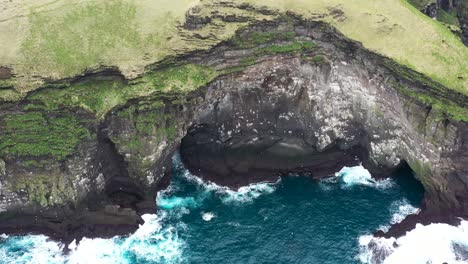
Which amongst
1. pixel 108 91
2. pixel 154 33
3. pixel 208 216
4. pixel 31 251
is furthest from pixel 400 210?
pixel 31 251

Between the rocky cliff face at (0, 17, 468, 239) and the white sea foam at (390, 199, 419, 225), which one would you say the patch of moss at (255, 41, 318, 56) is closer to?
the rocky cliff face at (0, 17, 468, 239)

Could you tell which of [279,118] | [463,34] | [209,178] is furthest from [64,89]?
[463,34]

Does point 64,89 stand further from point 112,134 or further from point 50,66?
point 112,134

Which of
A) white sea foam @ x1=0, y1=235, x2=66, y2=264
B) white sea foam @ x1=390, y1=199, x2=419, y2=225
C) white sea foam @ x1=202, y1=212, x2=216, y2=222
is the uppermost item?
white sea foam @ x1=0, y1=235, x2=66, y2=264

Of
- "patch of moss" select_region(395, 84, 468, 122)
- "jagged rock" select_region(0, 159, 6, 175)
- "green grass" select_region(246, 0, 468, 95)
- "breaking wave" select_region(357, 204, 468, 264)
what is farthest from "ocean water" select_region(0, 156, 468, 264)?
"green grass" select_region(246, 0, 468, 95)

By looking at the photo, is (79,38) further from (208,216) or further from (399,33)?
(399,33)

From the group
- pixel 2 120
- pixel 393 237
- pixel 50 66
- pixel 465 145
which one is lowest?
pixel 393 237

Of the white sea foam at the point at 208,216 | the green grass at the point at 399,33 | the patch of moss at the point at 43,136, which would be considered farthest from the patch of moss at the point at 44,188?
the green grass at the point at 399,33

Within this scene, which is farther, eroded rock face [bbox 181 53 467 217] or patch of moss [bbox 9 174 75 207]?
eroded rock face [bbox 181 53 467 217]
